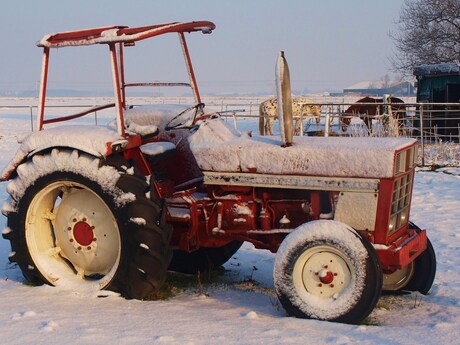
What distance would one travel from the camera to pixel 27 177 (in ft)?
17.4

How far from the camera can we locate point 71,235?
546cm

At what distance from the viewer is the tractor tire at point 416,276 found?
17.6 feet

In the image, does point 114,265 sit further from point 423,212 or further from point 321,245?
point 423,212

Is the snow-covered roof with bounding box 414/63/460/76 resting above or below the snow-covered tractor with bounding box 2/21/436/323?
above

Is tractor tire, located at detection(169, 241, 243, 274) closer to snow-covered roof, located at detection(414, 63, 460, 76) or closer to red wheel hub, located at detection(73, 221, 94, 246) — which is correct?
red wheel hub, located at detection(73, 221, 94, 246)

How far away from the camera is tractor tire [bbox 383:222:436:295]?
538 centimetres

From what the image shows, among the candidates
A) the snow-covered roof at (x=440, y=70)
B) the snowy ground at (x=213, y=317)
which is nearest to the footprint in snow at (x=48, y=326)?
→ the snowy ground at (x=213, y=317)

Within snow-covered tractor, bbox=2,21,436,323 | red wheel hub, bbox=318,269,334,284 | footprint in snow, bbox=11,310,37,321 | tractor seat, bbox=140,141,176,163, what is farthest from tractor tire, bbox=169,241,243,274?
footprint in snow, bbox=11,310,37,321

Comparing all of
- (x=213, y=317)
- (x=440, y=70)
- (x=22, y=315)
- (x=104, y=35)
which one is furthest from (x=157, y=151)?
(x=440, y=70)

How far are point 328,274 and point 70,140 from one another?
221cm

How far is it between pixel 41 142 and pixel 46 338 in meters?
1.84

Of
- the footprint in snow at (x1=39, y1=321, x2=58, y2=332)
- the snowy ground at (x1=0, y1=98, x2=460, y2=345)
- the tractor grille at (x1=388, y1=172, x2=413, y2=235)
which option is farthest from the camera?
the tractor grille at (x1=388, y1=172, x2=413, y2=235)

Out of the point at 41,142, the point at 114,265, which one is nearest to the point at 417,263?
the point at 114,265

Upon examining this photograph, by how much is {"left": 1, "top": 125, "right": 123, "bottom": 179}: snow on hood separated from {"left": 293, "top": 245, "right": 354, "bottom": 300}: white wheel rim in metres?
1.69
